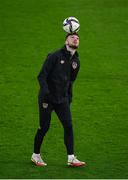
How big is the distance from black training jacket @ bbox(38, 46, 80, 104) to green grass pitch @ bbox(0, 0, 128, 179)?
1.14m

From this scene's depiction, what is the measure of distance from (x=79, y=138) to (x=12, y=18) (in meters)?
10.9

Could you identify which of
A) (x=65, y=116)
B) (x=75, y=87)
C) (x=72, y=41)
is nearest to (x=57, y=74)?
(x=72, y=41)

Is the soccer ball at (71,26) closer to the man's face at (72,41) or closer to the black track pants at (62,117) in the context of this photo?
the man's face at (72,41)

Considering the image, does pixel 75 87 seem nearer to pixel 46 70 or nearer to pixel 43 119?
pixel 43 119

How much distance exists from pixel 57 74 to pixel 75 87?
564cm

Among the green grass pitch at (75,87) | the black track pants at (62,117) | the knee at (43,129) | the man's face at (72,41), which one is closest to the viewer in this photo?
the man's face at (72,41)

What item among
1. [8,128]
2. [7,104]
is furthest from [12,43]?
[8,128]

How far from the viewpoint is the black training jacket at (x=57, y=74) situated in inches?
398

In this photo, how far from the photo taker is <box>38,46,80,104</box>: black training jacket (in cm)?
1011

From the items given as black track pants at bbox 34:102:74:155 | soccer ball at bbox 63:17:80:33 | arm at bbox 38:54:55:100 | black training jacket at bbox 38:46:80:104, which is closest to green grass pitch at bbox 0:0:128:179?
black track pants at bbox 34:102:74:155

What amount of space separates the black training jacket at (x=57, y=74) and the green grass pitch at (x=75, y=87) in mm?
1136

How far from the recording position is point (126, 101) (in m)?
14.7

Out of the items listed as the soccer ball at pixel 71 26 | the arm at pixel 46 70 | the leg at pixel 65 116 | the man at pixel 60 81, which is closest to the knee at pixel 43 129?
the man at pixel 60 81

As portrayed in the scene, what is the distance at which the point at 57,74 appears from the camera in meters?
10.2
